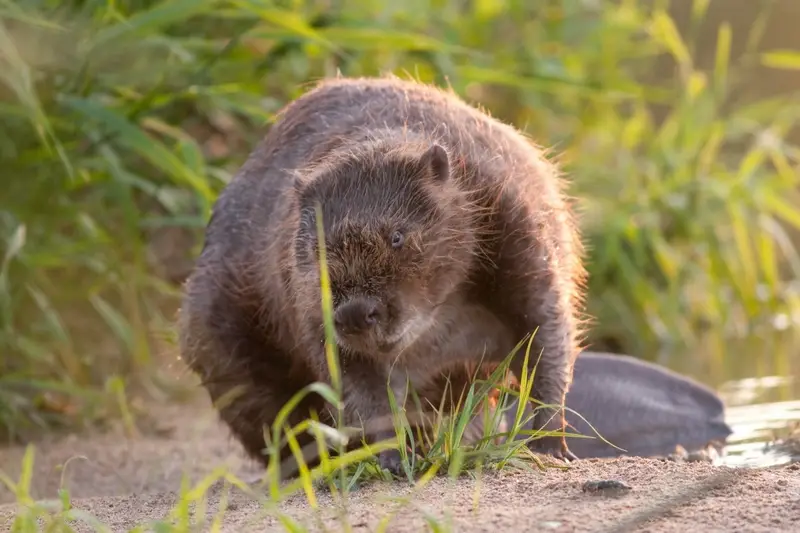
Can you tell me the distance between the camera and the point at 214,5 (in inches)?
202

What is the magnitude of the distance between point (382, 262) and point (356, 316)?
0.20m

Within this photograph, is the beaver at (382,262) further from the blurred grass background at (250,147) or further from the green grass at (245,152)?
the green grass at (245,152)

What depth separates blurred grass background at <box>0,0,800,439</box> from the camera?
479 cm

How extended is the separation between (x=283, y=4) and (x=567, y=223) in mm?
1852

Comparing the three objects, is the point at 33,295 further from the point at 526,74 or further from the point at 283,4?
the point at 526,74

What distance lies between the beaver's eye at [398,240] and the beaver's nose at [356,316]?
234mm

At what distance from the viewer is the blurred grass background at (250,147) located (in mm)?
4793

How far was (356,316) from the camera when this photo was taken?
3166mm

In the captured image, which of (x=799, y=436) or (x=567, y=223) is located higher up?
(x=567, y=223)

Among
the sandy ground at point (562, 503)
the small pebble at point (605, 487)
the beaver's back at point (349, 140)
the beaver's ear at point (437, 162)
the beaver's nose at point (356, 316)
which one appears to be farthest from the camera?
the beaver's back at point (349, 140)

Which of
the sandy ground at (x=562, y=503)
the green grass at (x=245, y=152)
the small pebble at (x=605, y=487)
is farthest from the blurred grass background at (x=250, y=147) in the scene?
the small pebble at (x=605, y=487)

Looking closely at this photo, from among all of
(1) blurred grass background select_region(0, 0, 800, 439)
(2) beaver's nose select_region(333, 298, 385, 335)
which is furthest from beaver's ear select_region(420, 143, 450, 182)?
(1) blurred grass background select_region(0, 0, 800, 439)

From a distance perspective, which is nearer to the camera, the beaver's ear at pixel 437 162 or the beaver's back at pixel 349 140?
the beaver's ear at pixel 437 162

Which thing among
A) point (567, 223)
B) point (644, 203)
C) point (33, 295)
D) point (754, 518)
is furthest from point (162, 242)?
point (754, 518)
